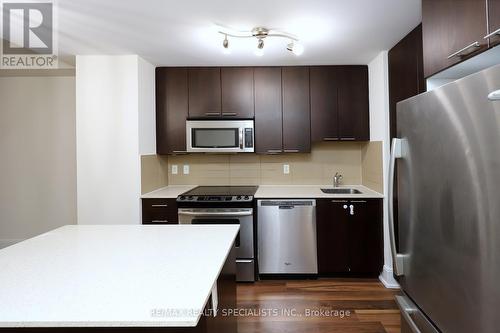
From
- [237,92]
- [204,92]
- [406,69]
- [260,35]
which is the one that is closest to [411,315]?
[406,69]

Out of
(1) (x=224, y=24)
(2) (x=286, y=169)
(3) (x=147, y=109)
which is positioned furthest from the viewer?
(2) (x=286, y=169)

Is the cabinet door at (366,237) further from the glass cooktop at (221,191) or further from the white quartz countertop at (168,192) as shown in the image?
the white quartz countertop at (168,192)

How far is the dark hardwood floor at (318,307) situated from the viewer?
2.20 m

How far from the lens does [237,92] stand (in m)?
3.28

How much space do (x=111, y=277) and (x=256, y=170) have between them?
269 centimetres

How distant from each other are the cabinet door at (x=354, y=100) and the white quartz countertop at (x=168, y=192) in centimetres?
199

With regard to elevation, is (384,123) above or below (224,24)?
below

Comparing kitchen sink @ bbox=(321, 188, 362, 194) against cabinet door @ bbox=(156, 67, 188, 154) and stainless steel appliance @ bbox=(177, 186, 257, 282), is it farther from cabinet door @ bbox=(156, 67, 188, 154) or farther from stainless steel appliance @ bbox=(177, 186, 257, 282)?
cabinet door @ bbox=(156, 67, 188, 154)

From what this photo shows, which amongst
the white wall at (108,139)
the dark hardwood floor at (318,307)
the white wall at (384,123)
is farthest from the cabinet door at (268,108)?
the dark hardwood floor at (318,307)

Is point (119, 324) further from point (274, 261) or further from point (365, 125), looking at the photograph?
point (365, 125)

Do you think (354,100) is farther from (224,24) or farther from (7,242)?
Result: (7,242)

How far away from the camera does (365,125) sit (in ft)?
10.6

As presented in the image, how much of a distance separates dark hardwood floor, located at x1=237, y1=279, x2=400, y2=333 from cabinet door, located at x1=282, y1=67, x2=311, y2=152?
147 cm

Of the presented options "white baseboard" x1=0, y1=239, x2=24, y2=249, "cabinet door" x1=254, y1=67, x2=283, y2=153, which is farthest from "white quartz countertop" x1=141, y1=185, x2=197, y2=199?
"white baseboard" x1=0, y1=239, x2=24, y2=249
